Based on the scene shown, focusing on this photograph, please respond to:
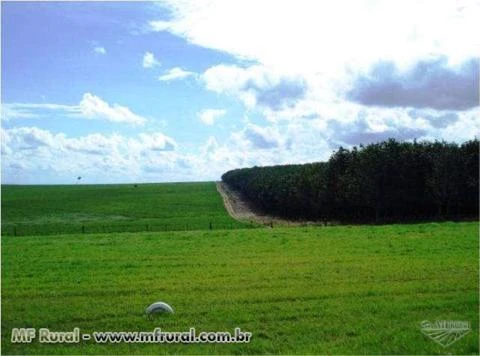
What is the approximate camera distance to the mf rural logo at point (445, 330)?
12.6 m

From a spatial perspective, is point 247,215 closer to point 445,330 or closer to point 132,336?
point 132,336

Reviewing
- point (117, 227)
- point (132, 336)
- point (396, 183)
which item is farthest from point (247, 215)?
point (132, 336)

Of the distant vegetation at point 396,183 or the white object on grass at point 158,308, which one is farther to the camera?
the distant vegetation at point 396,183

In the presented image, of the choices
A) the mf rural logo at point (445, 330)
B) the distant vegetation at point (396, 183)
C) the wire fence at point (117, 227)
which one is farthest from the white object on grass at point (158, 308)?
the distant vegetation at point (396, 183)

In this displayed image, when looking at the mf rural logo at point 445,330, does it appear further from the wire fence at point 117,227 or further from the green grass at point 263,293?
the wire fence at point 117,227

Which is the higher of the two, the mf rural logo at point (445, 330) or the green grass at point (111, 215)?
the green grass at point (111, 215)

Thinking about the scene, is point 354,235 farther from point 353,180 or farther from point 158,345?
point 353,180

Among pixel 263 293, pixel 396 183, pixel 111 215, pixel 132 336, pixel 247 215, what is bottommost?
pixel 132 336

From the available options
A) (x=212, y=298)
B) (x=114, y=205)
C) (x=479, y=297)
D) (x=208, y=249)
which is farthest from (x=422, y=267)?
(x=114, y=205)

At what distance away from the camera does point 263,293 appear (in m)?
17.5

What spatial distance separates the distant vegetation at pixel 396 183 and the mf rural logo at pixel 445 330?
169 ft

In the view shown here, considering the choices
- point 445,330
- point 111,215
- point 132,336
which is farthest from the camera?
point 111,215

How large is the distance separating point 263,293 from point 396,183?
5265cm

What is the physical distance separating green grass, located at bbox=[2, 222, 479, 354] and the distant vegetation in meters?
33.0
